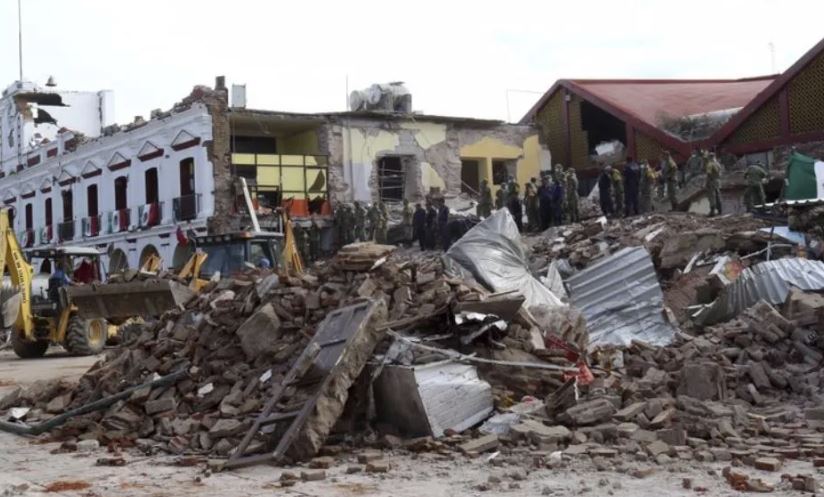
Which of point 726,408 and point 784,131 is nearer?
point 726,408

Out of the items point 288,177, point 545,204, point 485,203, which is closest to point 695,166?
point 545,204

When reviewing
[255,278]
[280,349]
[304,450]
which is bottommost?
[304,450]

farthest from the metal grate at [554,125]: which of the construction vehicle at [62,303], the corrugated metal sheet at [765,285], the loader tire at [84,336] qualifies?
the corrugated metal sheet at [765,285]

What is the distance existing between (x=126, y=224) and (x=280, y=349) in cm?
2681

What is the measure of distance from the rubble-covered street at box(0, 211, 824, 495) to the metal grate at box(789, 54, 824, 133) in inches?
576

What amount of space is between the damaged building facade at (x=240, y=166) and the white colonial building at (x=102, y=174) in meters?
0.07

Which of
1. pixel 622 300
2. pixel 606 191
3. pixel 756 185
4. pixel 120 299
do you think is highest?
pixel 606 191

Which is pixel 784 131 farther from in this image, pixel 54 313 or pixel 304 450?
pixel 304 450

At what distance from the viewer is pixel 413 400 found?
8.27 meters

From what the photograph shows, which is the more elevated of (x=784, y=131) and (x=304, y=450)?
(x=784, y=131)

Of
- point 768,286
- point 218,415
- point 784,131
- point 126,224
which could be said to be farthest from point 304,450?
point 126,224

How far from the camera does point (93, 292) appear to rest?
18125 mm

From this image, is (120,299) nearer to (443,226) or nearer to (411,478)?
(443,226)

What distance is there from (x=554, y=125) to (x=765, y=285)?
24251 mm
